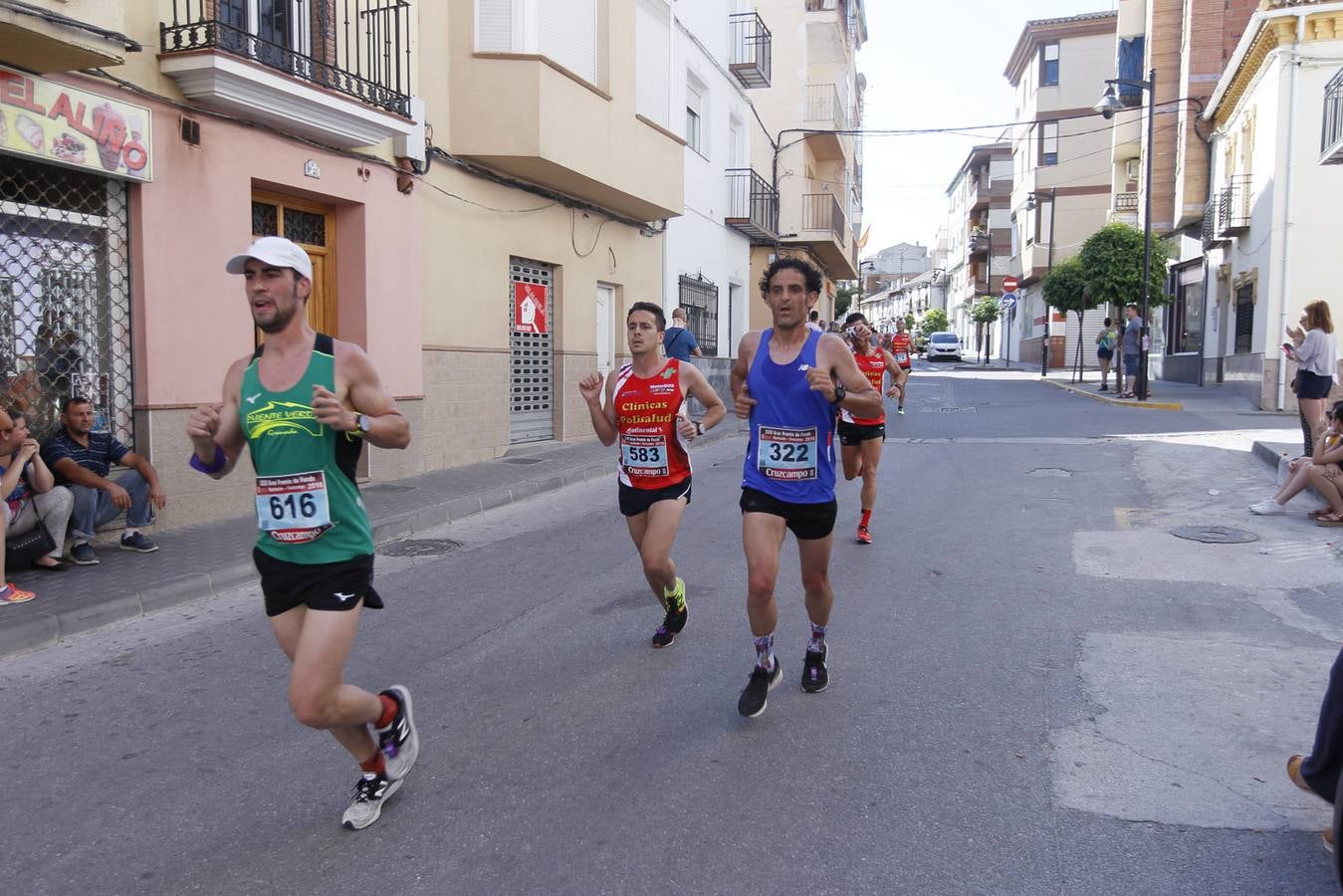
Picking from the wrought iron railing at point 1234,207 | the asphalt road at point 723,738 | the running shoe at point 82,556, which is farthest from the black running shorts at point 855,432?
the wrought iron railing at point 1234,207

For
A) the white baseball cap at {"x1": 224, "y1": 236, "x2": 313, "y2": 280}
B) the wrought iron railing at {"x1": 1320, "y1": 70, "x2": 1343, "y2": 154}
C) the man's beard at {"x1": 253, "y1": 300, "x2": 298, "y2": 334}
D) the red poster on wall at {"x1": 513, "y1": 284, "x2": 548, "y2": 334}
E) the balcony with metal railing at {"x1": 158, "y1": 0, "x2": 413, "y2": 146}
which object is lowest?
the man's beard at {"x1": 253, "y1": 300, "x2": 298, "y2": 334}

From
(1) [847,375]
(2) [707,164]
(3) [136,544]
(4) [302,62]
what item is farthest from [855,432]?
(2) [707,164]

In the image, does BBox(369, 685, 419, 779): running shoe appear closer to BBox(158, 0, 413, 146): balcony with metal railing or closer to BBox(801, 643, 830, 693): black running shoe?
BBox(801, 643, 830, 693): black running shoe

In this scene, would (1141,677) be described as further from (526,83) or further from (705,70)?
(705,70)

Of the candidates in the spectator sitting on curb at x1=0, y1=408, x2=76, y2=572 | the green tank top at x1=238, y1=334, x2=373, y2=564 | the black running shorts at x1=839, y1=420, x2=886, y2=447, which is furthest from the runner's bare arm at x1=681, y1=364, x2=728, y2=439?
the spectator sitting on curb at x1=0, y1=408, x2=76, y2=572

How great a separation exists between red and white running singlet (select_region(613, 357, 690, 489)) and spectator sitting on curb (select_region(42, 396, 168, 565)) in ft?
13.5

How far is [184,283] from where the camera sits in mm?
8898

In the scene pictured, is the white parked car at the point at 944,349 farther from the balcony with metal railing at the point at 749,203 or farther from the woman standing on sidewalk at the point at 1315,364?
the woman standing on sidewalk at the point at 1315,364

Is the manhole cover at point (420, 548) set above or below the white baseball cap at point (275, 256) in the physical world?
below

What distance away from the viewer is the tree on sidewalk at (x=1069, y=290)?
3005 centimetres

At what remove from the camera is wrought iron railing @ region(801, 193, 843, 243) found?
29531 mm

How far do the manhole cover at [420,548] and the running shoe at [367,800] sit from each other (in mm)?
4770

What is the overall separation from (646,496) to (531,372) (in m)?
9.91

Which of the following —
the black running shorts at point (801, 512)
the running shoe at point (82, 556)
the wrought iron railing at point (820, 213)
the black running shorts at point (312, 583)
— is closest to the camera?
the black running shorts at point (312, 583)
